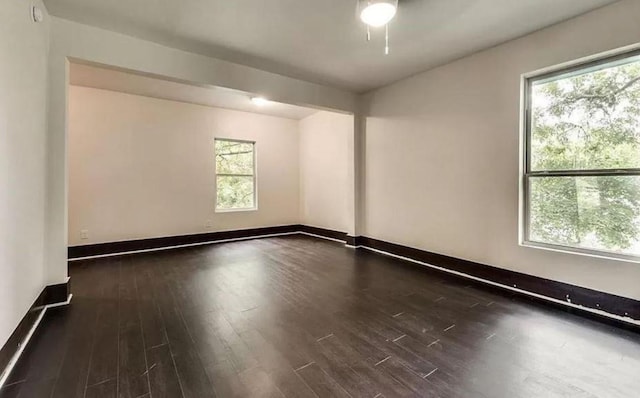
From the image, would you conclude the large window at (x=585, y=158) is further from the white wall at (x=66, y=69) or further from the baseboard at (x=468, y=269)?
the white wall at (x=66, y=69)

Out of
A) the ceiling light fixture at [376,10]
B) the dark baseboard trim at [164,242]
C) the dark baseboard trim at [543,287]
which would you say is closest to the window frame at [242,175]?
the dark baseboard trim at [164,242]

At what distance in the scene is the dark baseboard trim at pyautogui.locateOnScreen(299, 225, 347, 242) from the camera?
592cm

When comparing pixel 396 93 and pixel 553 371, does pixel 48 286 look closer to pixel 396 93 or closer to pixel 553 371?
pixel 553 371

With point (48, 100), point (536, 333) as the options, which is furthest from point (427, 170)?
point (48, 100)

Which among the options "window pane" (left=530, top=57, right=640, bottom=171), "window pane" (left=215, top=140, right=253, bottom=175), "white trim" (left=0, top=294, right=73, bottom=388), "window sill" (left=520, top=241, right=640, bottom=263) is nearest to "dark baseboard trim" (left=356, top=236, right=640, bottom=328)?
"window sill" (left=520, top=241, right=640, bottom=263)

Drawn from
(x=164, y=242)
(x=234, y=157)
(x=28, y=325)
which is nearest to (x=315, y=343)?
(x=28, y=325)

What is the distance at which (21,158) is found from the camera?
80.6 inches

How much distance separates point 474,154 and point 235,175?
15.1 feet

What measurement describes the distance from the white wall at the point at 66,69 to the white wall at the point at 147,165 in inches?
88.1

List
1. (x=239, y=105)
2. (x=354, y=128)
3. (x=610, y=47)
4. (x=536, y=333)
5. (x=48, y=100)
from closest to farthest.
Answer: (x=536, y=333) < (x=610, y=47) < (x=48, y=100) < (x=354, y=128) < (x=239, y=105)

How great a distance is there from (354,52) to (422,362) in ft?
10.7

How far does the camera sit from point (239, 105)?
5.77 metres

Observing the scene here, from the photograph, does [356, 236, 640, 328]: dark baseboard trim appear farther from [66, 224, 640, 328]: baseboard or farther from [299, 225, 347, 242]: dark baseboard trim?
[299, 225, 347, 242]: dark baseboard trim

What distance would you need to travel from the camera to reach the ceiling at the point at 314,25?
8.27 feet
